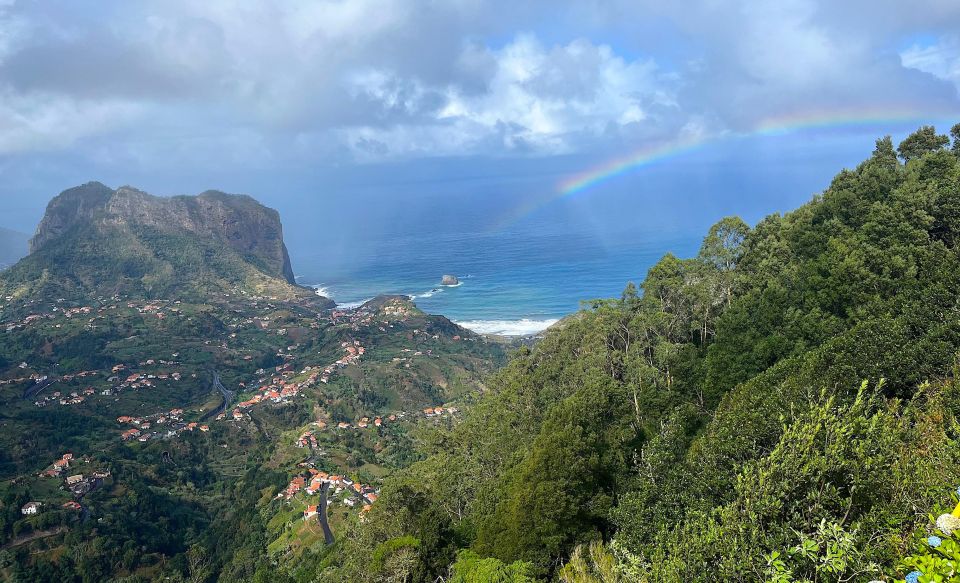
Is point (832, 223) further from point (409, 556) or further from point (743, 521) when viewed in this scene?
point (409, 556)

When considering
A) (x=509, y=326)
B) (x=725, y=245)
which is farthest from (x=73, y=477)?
(x=509, y=326)

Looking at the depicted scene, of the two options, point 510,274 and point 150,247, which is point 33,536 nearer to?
point 510,274

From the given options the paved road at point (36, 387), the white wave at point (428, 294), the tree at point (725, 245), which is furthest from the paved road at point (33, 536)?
the white wave at point (428, 294)

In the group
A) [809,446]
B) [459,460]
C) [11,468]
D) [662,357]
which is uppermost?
[809,446]

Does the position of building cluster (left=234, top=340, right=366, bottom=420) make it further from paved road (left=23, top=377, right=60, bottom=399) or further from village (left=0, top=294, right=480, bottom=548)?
paved road (left=23, top=377, right=60, bottom=399)

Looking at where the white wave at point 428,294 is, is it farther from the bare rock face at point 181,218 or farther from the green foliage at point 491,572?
the green foliage at point 491,572

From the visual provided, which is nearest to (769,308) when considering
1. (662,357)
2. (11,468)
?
(662,357)
